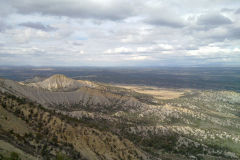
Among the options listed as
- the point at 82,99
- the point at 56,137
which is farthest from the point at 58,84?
the point at 56,137

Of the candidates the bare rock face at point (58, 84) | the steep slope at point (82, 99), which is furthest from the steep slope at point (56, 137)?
the bare rock face at point (58, 84)

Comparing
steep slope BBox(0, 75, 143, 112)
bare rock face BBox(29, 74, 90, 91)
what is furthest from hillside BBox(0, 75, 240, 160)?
bare rock face BBox(29, 74, 90, 91)

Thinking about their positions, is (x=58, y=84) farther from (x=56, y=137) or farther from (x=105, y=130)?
(x=56, y=137)

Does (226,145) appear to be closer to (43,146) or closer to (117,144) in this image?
(117,144)

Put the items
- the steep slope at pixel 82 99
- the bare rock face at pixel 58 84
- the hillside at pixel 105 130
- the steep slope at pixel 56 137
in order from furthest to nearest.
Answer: the bare rock face at pixel 58 84 < the steep slope at pixel 82 99 < the hillside at pixel 105 130 < the steep slope at pixel 56 137

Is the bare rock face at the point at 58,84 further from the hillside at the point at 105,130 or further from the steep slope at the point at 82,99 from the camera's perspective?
the hillside at the point at 105,130

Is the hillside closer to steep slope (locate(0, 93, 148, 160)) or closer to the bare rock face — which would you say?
steep slope (locate(0, 93, 148, 160))

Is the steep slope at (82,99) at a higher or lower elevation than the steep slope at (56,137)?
lower

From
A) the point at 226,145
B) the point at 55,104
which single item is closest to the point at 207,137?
the point at 226,145
